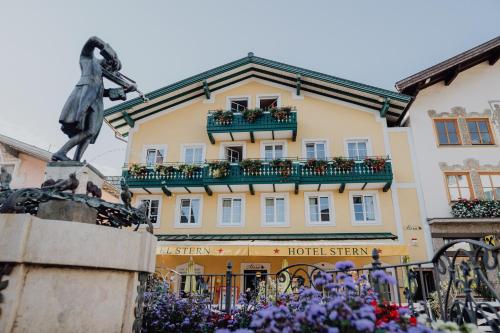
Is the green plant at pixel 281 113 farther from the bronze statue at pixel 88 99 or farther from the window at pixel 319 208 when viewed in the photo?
the bronze statue at pixel 88 99

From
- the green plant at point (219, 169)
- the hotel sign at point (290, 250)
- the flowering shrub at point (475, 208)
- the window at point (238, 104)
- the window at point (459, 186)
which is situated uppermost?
the window at point (238, 104)

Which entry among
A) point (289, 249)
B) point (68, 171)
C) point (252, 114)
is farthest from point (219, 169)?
point (68, 171)

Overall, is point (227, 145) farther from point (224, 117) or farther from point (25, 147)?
point (25, 147)

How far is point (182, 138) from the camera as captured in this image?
64.6 ft

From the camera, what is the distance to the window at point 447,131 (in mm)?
17609

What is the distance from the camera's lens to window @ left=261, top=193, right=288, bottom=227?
57.1ft

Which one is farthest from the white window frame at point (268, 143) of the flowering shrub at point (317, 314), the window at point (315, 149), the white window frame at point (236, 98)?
the flowering shrub at point (317, 314)

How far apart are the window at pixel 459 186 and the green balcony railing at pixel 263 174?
9.99ft

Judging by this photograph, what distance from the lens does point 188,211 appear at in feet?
59.6

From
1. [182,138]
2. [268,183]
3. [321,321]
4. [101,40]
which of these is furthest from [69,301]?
[182,138]

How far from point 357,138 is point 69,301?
1729cm

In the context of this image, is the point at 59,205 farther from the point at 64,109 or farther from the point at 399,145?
the point at 399,145

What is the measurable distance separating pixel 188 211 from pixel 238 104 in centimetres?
703

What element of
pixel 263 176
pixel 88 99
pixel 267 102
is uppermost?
pixel 267 102
